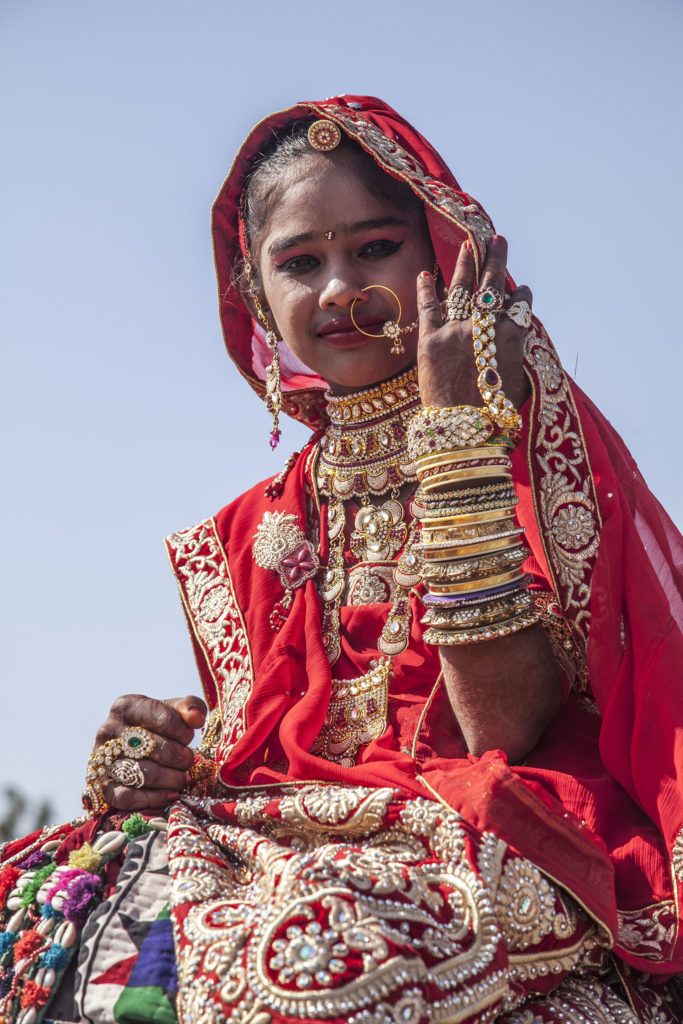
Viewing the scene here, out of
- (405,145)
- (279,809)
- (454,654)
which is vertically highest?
(405,145)

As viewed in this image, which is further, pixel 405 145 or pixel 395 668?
pixel 405 145

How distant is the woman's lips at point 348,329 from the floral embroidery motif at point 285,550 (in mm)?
585

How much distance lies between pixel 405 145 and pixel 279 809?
205cm

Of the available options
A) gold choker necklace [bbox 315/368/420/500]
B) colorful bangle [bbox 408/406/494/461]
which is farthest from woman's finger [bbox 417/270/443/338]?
gold choker necklace [bbox 315/368/420/500]

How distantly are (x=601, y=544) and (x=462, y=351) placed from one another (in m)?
0.59

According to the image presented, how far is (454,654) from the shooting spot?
2779mm

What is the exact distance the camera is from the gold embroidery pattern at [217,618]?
341 cm

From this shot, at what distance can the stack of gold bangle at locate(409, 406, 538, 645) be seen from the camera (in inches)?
106

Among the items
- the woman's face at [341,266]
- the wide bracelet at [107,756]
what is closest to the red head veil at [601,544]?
the woman's face at [341,266]

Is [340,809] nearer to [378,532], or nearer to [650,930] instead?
[650,930]

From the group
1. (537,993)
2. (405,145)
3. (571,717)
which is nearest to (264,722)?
(571,717)

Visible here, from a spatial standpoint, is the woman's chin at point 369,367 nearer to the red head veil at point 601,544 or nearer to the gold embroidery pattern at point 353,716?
the red head veil at point 601,544

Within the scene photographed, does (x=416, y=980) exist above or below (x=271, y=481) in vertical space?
below

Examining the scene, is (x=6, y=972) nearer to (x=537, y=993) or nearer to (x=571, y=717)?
(x=537, y=993)
